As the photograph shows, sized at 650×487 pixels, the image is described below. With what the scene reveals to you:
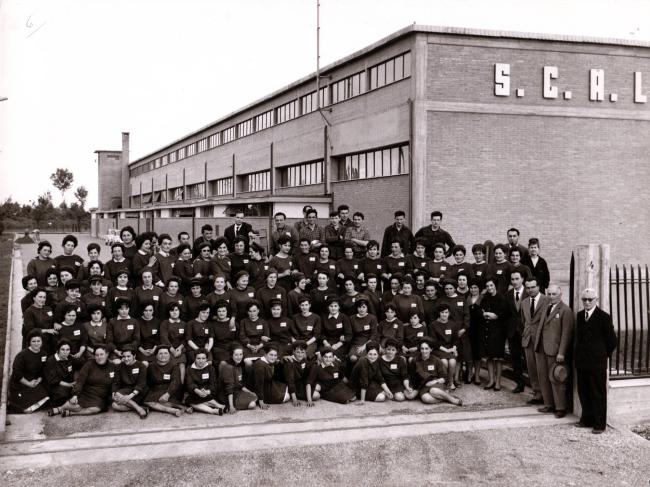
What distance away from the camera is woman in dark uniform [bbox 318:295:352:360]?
928 cm

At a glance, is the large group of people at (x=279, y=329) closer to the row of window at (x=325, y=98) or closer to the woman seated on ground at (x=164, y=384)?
the woman seated on ground at (x=164, y=384)

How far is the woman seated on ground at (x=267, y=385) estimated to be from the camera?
27.8ft

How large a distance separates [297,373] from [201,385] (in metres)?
1.43

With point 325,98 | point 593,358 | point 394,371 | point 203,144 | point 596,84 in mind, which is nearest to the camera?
point 593,358

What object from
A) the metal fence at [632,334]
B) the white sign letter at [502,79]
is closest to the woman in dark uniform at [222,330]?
the metal fence at [632,334]

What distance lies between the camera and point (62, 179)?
313 feet

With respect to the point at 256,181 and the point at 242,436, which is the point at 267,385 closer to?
the point at 242,436

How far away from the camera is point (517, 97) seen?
787 inches

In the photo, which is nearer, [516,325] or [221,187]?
[516,325]

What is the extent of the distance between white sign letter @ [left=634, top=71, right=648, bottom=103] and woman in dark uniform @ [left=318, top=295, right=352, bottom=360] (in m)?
17.2

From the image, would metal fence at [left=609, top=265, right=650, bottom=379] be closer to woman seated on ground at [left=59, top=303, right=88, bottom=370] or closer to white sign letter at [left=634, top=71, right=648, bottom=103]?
woman seated on ground at [left=59, top=303, right=88, bottom=370]

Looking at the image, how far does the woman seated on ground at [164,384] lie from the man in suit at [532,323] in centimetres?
493

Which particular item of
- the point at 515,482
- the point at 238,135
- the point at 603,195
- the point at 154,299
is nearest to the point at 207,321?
the point at 154,299

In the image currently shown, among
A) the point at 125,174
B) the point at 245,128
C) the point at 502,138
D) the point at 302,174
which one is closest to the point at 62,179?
the point at 125,174
